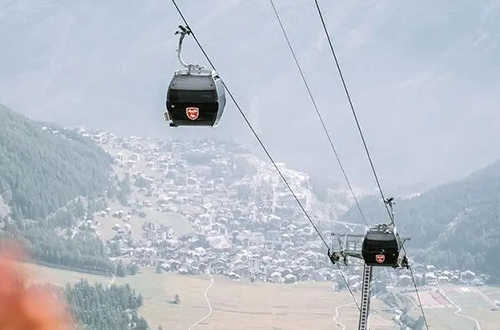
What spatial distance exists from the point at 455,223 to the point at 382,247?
331 feet

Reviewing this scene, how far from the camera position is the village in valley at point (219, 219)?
115 metres

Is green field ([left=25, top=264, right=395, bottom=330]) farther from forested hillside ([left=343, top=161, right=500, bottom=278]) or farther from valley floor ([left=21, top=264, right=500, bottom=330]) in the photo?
forested hillside ([left=343, top=161, right=500, bottom=278])

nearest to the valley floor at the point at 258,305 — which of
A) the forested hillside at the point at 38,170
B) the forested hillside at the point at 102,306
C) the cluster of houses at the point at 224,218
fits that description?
the forested hillside at the point at 102,306

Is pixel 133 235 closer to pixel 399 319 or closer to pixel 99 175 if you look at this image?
pixel 99 175

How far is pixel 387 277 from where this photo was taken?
110 meters

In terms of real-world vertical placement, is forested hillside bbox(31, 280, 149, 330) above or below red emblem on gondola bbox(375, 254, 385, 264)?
below

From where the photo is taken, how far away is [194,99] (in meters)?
9.35

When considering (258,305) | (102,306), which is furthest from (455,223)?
(102,306)

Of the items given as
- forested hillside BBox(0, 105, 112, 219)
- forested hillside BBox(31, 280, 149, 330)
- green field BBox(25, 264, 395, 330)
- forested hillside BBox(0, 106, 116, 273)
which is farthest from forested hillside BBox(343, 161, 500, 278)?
forested hillside BBox(31, 280, 149, 330)

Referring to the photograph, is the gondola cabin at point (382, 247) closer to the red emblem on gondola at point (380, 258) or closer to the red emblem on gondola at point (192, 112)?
the red emblem on gondola at point (380, 258)

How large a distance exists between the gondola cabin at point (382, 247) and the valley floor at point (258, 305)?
6186 centimetres

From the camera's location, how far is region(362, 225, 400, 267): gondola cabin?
803 inches

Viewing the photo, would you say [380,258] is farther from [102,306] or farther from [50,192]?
[50,192]

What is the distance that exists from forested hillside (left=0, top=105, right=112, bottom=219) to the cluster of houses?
7.47 metres
